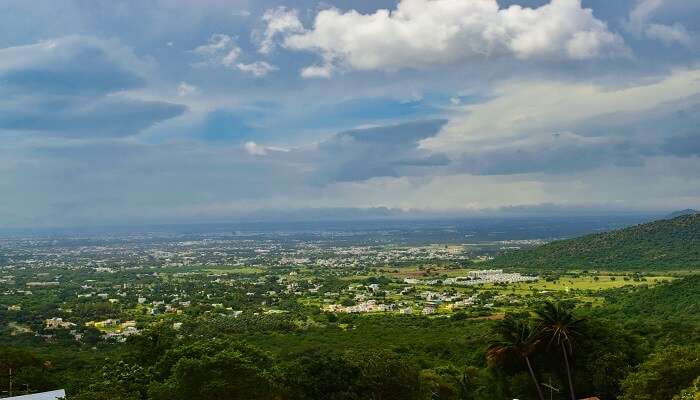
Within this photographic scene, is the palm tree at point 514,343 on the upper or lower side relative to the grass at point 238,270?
upper

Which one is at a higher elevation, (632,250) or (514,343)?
(514,343)

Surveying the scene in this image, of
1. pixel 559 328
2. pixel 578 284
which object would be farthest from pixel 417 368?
pixel 578 284

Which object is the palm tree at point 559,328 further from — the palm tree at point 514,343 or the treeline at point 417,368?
the palm tree at point 514,343

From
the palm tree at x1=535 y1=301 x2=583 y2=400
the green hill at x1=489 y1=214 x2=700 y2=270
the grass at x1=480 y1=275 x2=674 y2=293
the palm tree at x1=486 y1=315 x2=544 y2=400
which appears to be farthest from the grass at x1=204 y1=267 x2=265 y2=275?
the palm tree at x1=535 y1=301 x2=583 y2=400

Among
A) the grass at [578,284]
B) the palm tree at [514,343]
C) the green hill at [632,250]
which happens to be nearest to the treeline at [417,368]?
the palm tree at [514,343]

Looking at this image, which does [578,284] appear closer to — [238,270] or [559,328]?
[559,328]
